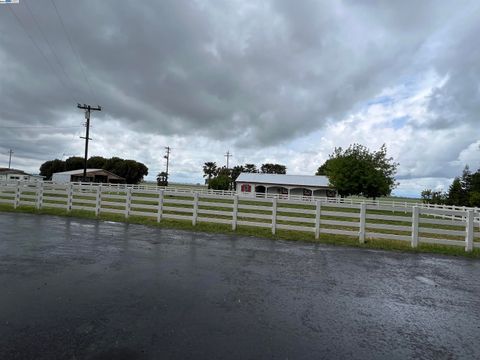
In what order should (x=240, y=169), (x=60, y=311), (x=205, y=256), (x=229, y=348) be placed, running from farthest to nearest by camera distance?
(x=240, y=169)
(x=205, y=256)
(x=60, y=311)
(x=229, y=348)

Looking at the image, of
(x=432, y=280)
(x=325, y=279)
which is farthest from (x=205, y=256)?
(x=432, y=280)

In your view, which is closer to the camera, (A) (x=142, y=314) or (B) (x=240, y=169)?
(A) (x=142, y=314)

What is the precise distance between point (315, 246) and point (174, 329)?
21.2ft

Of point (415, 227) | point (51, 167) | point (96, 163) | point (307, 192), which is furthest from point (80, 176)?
point (415, 227)

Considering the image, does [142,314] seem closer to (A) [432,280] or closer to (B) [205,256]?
(B) [205,256]

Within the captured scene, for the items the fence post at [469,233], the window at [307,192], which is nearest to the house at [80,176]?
the window at [307,192]

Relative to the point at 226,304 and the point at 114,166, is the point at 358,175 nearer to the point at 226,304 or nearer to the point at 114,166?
the point at 226,304

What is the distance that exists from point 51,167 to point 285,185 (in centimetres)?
7789

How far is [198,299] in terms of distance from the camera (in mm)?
4426

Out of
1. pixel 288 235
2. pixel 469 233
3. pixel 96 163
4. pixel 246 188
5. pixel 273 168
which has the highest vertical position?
pixel 273 168

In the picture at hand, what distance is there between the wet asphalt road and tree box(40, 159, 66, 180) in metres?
96.2

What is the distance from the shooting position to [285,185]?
4894 cm

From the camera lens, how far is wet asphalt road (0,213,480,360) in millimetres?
3180

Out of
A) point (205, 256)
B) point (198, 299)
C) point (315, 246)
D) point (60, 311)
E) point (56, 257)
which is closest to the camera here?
point (60, 311)
